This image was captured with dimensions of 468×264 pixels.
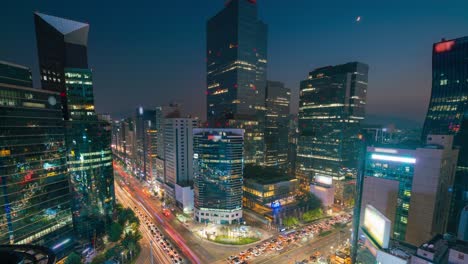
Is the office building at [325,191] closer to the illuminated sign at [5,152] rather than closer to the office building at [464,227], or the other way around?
the office building at [464,227]

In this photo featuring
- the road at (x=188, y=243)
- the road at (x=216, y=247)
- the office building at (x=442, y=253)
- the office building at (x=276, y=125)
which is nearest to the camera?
the office building at (x=442, y=253)

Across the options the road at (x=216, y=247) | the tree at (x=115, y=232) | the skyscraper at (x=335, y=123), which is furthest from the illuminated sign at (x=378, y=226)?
the tree at (x=115, y=232)

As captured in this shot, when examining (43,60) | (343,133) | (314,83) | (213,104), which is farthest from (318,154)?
(43,60)

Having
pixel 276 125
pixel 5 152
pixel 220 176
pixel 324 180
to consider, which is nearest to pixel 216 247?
pixel 220 176

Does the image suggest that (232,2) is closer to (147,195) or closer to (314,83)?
(314,83)

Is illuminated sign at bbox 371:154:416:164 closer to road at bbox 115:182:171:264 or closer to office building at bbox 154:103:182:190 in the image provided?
road at bbox 115:182:171:264
